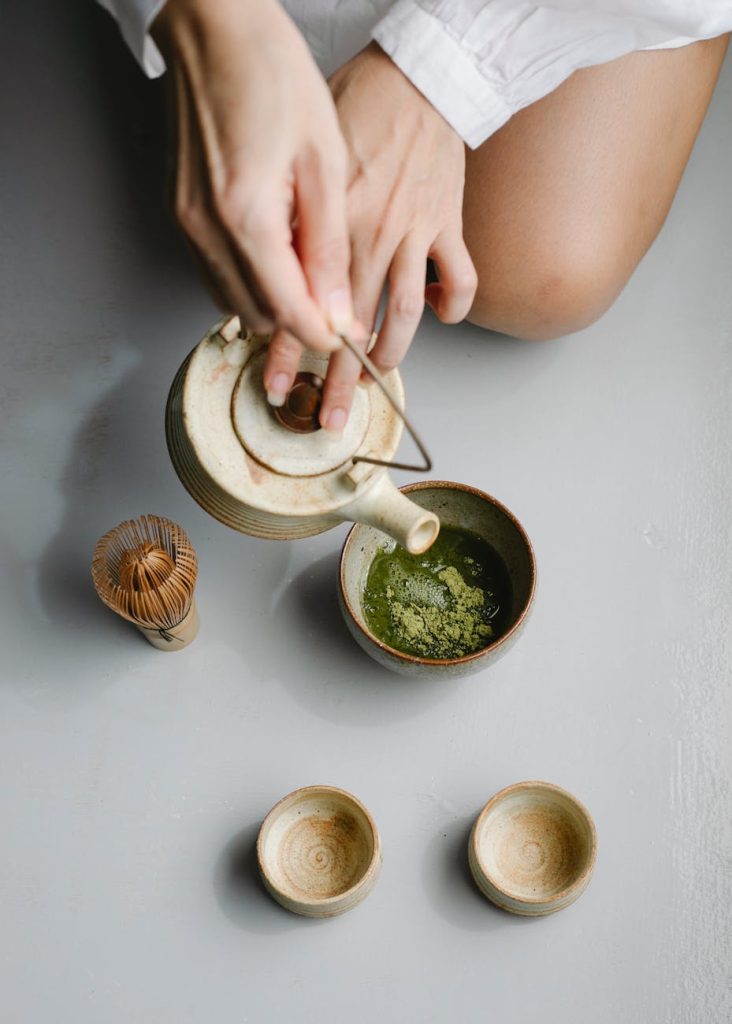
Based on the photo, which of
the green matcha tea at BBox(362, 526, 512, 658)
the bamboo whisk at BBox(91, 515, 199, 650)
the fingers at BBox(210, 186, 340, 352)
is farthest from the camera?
the green matcha tea at BBox(362, 526, 512, 658)

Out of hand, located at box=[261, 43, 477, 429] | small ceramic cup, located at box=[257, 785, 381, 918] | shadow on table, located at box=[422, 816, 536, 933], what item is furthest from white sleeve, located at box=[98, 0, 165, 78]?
shadow on table, located at box=[422, 816, 536, 933]

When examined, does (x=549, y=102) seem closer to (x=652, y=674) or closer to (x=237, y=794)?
(x=652, y=674)

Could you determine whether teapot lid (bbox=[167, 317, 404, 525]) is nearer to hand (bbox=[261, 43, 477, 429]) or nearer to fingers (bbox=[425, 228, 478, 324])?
hand (bbox=[261, 43, 477, 429])

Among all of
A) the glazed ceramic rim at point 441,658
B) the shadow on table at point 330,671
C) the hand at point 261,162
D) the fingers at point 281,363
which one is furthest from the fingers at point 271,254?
the shadow on table at point 330,671

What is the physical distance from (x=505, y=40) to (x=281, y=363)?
1.70ft

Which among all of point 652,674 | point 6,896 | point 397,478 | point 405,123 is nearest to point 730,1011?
point 652,674

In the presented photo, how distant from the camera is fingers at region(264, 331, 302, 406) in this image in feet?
3.58

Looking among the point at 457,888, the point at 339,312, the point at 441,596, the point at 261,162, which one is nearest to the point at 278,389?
the point at 339,312

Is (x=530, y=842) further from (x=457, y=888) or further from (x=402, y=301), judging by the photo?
(x=402, y=301)

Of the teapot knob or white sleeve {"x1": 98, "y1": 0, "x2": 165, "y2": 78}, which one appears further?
the teapot knob

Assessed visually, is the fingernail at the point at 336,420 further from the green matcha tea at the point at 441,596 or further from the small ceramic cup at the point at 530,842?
the small ceramic cup at the point at 530,842

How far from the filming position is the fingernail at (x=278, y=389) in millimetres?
1100

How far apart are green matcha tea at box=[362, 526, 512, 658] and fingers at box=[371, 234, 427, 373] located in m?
0.39

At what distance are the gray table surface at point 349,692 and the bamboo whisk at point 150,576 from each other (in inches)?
5.4
